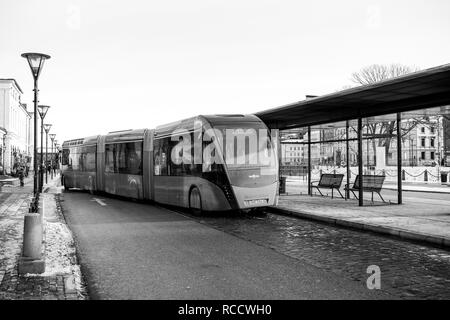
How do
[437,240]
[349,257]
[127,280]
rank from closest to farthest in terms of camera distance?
[127,280], [349,257], [437,240]

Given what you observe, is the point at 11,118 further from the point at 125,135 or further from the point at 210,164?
the point at 210,164

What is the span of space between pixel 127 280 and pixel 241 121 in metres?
8.08

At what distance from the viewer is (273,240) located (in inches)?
377

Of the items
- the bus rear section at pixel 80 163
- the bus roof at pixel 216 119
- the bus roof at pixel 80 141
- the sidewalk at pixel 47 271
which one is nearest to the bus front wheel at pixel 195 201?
the bus roof at pixel 216 119

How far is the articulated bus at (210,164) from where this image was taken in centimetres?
1291

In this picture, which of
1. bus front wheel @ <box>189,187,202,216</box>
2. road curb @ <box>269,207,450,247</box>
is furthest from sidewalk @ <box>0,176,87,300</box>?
road curb @ <box>269,207,450,247</box>

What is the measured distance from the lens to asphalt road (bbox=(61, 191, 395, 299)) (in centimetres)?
565

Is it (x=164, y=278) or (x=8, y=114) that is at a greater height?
(x=8, y=114)

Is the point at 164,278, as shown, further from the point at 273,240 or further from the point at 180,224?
the point at 180,224

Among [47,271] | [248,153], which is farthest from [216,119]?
[47,271]

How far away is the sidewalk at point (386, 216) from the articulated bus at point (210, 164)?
1569 millimetres

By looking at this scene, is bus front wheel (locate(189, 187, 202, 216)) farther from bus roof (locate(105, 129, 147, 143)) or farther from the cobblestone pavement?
bus roof (locate(105, 129, 147, 143))
